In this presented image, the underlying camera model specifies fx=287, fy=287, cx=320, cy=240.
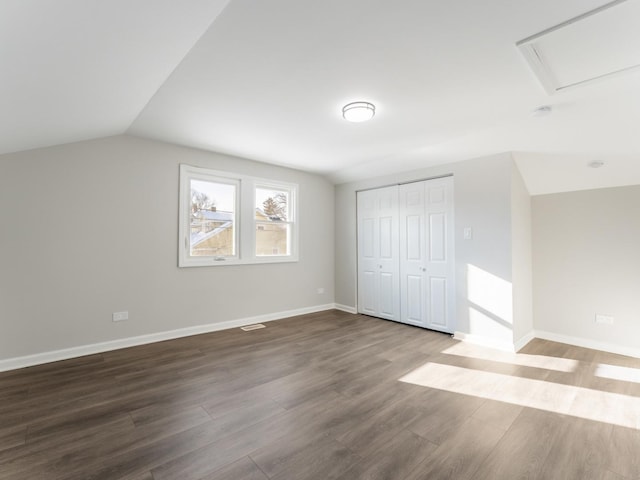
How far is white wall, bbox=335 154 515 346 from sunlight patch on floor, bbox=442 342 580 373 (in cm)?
20

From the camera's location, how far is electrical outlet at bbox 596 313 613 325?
3.46 metres

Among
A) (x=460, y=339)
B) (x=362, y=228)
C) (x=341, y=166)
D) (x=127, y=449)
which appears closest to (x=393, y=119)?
(x=341, y=166)

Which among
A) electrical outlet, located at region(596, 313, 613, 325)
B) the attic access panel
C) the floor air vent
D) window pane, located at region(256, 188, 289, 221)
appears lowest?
the floor air vent

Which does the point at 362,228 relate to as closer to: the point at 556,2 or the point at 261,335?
the point at 261,335

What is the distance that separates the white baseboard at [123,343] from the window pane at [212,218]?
3.49 ft

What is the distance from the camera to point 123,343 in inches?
137

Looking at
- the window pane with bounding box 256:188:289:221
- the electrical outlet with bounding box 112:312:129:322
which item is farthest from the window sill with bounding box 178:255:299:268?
the electrical outlet with bounding box 112:312:129:322

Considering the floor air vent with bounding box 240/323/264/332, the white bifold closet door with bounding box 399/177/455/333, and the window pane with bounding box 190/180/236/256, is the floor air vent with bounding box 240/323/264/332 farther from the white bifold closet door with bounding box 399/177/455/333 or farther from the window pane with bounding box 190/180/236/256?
the white bifold closet door with bounding box 399/177/455/333

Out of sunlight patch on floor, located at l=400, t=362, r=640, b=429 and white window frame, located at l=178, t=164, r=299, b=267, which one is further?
white window frame, located at l=178, t=164, r=299, b=267

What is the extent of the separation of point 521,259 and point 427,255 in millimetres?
1160

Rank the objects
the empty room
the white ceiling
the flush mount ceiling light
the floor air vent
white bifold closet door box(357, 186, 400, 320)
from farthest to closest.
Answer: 1. white bifold closet door box(357, 186, 400, 320)
2. the floor air vent
3. the flush mount ceiling light
4. the empty room
5. the white ceiling

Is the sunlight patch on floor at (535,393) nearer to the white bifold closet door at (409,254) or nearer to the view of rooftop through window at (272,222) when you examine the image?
the white bifold closet door at (409,254)

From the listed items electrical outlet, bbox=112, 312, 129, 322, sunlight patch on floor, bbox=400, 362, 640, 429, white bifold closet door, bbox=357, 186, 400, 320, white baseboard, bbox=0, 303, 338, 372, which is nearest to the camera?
sunlight patch on floor, bbox=400, 362, 640, 429

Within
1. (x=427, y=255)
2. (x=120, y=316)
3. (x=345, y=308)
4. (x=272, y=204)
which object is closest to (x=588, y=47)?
(x=427, y=255)
